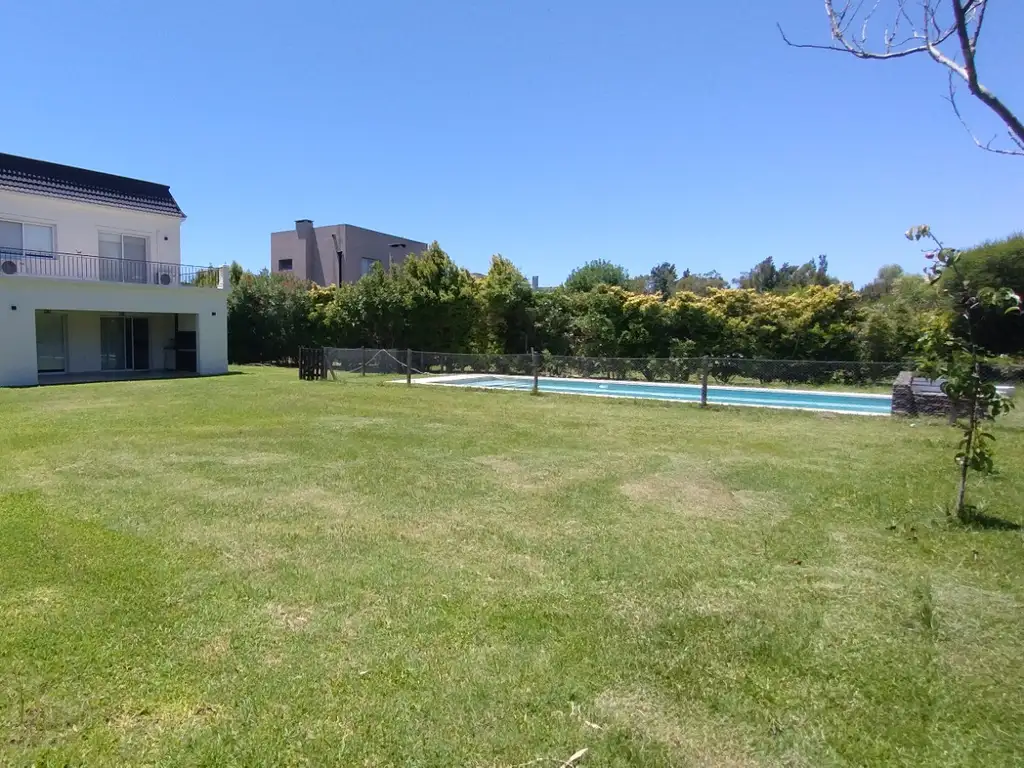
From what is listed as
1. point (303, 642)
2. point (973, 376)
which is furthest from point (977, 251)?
point (303, 642)

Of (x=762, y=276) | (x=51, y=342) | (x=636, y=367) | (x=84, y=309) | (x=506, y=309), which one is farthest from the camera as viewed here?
(x=762, y=276)

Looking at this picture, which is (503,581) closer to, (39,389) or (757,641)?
(757,641)

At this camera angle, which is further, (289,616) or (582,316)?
(582,316)

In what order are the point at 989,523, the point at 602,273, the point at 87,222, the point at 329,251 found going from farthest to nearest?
1. the point at 602,273
2. the point at 329,251
3. the point at 87,222
4. the point at 989,523

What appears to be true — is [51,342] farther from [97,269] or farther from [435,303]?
[435,303]

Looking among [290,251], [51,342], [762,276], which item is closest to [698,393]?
[51,342]

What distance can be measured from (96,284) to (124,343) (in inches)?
184

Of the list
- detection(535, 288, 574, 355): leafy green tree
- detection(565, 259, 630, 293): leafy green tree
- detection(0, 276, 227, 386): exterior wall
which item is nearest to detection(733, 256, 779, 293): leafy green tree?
detection(565, 259, 630, 293): leafy green tree

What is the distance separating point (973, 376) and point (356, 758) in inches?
240

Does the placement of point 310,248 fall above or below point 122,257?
above

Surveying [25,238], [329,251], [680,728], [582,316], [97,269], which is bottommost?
[680,728]

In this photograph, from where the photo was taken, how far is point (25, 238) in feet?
67.1

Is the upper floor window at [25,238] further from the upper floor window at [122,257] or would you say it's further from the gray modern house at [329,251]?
the gray modern house at [329,251]

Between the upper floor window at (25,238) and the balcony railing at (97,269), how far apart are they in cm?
9
